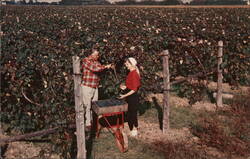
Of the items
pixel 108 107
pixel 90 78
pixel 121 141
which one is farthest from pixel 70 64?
pixel 121 141

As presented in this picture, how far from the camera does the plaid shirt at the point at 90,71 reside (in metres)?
6.59

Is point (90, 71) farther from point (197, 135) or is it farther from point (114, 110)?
point (197, 135)

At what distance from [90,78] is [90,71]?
182 mm

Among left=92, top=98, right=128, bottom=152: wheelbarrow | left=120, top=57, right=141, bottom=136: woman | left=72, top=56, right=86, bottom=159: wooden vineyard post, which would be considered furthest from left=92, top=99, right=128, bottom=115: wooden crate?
left=72, top=56, right=86, bottom=159: wooden vineyard post

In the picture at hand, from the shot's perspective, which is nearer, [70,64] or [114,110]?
[114,110]

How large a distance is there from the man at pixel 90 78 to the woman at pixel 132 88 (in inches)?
21.6

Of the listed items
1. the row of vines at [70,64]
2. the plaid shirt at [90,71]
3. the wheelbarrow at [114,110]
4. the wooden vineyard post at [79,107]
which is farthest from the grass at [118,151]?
the plaid shirt at [90,71]

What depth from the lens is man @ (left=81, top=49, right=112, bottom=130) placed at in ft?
21.7

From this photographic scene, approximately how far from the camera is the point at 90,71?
6.73m

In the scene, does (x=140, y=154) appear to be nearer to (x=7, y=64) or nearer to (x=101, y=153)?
(x=101, y=153)

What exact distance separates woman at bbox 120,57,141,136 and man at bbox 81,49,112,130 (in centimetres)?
55

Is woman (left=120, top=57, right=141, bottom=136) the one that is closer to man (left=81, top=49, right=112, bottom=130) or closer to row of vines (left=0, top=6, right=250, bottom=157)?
man (left=81, top=49, right=112, bottom=130)

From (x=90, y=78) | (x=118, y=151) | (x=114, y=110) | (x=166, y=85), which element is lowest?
(x=118, y=151)

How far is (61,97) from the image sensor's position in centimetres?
658
